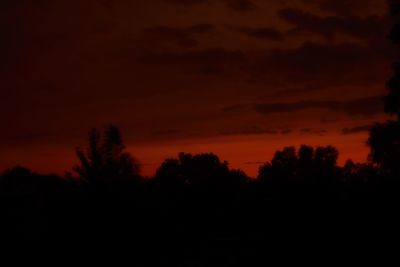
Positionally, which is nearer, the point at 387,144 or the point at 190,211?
the point at 190,211

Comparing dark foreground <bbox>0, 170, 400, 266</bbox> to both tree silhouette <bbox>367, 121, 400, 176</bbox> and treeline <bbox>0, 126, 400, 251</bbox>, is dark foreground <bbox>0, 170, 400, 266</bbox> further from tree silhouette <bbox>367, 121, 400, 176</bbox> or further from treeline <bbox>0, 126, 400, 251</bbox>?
tree silhouette <bbox>367, 121, 400, 176</bbox>

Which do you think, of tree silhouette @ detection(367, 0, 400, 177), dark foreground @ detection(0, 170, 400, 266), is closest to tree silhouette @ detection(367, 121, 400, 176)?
tree silhouette @ detection(367, 0, 400, 177)

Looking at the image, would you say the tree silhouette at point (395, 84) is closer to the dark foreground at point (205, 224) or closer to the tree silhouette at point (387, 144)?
the tree silhouette at point (387, 144)

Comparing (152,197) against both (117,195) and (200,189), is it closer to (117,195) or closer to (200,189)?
(117,195)

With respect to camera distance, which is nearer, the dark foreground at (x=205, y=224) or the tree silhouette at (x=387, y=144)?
the dark foreground at (x=205, y=224)

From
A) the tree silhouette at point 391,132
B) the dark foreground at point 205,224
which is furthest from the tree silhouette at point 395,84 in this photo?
the dark foreground at point 205,224

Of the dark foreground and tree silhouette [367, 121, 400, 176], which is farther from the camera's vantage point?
tree silhouette [367, 121, 400, 176]

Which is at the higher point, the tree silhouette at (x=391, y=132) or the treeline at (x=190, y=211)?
the tree silhouette at (x=391, y=132)

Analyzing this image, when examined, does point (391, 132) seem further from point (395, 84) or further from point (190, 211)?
point (190, 211)

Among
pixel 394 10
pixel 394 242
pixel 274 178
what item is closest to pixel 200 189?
pixel 274 178

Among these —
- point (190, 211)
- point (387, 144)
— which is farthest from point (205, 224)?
point (387, 144)

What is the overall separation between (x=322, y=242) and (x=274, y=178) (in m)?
4.97

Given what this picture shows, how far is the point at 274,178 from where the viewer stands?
21.6 m

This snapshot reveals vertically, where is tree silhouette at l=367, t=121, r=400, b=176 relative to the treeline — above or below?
above
